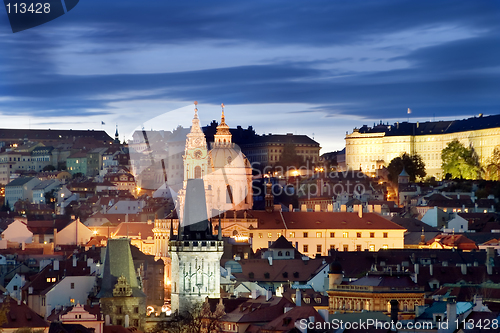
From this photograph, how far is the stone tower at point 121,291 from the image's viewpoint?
65.3 meters

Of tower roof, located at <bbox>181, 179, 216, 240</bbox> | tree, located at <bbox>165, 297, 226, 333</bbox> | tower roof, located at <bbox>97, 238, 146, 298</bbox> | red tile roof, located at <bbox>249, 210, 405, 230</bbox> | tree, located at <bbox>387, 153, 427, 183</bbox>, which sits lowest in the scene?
tree, located at <bbox>165, 297, 226, 333</bbox>

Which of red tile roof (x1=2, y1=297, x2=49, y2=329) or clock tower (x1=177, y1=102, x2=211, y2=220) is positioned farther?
clock tower (x1=177, y1=102, x2=211, y2=220)

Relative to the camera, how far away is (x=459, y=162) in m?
184

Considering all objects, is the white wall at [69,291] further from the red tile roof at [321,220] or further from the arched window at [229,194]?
the arched window at [229,194]

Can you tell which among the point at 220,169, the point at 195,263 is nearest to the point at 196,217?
the point at 195,263

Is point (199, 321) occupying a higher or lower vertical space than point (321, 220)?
lower

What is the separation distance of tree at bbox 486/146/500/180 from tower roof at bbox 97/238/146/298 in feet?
354

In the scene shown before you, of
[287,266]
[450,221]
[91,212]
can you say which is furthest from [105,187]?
[287,266]

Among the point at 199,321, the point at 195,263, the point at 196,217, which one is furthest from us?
the point at 196,217

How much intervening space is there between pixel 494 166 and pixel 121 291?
372 feet

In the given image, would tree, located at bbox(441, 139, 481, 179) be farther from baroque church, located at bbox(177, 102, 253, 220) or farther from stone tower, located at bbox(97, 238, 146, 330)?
stone tower, located at bbox(97, 238, 146, 330)

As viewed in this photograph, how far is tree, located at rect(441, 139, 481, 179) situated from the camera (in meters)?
182

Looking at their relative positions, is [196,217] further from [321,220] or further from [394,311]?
[321,220]

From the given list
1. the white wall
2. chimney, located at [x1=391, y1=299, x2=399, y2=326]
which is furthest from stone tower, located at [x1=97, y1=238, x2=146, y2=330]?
chimney, located at [x1=391, y1=299, x2=399, y2=326]
